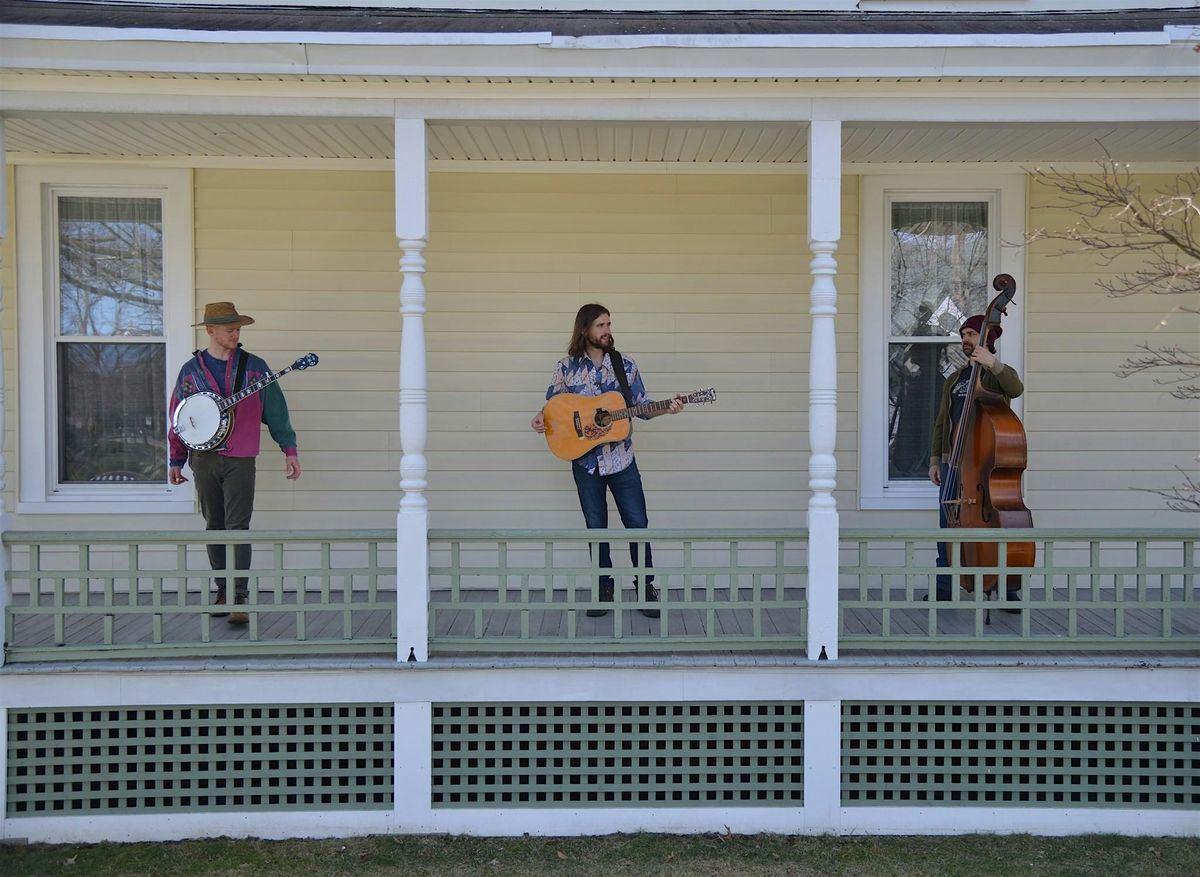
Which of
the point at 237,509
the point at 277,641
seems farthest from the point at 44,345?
the point at 277,641

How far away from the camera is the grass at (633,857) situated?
3906mm

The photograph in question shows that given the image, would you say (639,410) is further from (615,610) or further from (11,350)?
(11,350)

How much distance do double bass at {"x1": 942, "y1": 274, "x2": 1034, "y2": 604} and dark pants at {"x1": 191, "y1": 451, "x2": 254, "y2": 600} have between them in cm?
353

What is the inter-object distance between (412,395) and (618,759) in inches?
73.5

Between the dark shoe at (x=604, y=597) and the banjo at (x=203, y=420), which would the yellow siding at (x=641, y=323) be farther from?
the banjo at (x=203, y=420)

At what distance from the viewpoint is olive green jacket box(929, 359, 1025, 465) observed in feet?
14.9

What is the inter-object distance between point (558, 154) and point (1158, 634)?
13.1 ft

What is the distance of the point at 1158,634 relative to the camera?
15.1 ft

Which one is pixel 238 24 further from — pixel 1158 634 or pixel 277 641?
pixel 1158 634

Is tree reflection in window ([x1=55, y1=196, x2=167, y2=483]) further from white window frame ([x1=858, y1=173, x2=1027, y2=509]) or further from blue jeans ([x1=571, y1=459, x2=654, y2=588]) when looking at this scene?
white window frame ([x1=858, y1=173, x2=1027, y2=509])

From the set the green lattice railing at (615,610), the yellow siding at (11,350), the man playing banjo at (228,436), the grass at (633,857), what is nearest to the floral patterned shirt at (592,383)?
the green lattice railing at (615,610)

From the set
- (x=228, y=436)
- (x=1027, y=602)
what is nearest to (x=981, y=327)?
(x=1027, y=602)

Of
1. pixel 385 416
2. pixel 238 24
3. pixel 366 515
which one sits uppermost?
pixel 238 24

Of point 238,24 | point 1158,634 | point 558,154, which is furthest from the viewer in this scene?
point 558,154
